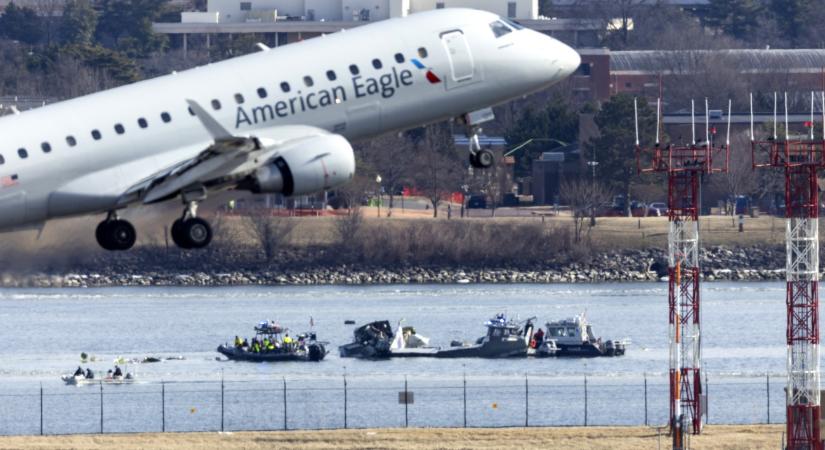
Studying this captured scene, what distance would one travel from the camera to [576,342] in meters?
158

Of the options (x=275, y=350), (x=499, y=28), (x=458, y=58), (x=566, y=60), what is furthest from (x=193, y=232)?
(x=275, y=350)

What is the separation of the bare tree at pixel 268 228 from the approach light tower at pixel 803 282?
9277cm

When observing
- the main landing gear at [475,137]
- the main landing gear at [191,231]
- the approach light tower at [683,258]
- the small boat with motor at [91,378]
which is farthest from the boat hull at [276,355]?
the main landing gear at [191,231]

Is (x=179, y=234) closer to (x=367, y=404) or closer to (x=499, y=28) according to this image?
(x=499, y=28)

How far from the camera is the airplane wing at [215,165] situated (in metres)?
66.4

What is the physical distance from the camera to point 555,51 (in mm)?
75562

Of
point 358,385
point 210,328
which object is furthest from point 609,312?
point 358,385

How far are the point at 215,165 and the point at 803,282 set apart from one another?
42649mm

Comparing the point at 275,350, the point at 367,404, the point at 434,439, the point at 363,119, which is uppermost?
the point at 363,119

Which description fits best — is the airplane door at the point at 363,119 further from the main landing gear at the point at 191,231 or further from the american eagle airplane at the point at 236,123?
the main landing gear at the point at 191,231

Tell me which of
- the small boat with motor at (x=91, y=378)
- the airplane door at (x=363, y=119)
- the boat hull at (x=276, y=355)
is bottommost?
the small boat with motor at (x=91, y=378)

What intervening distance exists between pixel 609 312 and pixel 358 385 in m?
42.4

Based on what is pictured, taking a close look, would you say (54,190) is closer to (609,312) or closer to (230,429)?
(230,429)

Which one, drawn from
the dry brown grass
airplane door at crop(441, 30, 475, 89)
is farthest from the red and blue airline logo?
the dry brown grass
